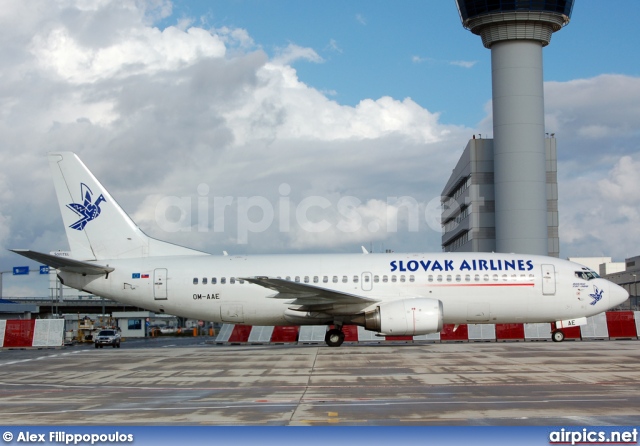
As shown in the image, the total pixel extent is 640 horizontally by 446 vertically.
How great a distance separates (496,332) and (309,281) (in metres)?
12.6

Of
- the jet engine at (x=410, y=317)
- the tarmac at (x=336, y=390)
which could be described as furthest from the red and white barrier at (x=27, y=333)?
the jet engine at (x=410, y=317)

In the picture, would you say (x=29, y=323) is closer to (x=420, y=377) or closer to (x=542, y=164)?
(x=420, y=377)

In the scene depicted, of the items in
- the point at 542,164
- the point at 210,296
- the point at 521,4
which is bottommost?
the point at 210,296

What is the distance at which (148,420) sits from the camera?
12.4 meters

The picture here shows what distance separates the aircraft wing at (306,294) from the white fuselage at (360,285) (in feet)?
1.30

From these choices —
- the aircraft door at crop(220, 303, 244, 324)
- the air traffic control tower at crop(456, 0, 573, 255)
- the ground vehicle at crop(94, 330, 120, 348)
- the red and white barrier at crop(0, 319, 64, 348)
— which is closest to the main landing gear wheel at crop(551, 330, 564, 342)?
the aircraft door at crop(220, 303, 244, 324)

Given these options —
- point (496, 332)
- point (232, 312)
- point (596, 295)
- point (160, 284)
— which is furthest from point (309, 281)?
point (496, 332)

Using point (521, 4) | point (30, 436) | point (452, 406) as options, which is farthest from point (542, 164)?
point (30, 436)

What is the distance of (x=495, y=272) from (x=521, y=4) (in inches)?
1724

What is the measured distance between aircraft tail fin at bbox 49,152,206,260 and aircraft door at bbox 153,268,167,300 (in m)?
1.72

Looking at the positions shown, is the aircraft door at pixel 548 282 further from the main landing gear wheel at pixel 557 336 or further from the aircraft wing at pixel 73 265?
the aircraft wing at pixel 73 265

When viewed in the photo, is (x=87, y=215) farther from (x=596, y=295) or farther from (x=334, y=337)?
(x=596, y=295)

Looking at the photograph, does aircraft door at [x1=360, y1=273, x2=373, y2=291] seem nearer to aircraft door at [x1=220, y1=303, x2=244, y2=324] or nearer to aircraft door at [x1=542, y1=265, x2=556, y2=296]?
aircraft door at [x1=220, y1=303, x2=244, y2=324]

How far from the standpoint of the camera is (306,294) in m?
31.8
